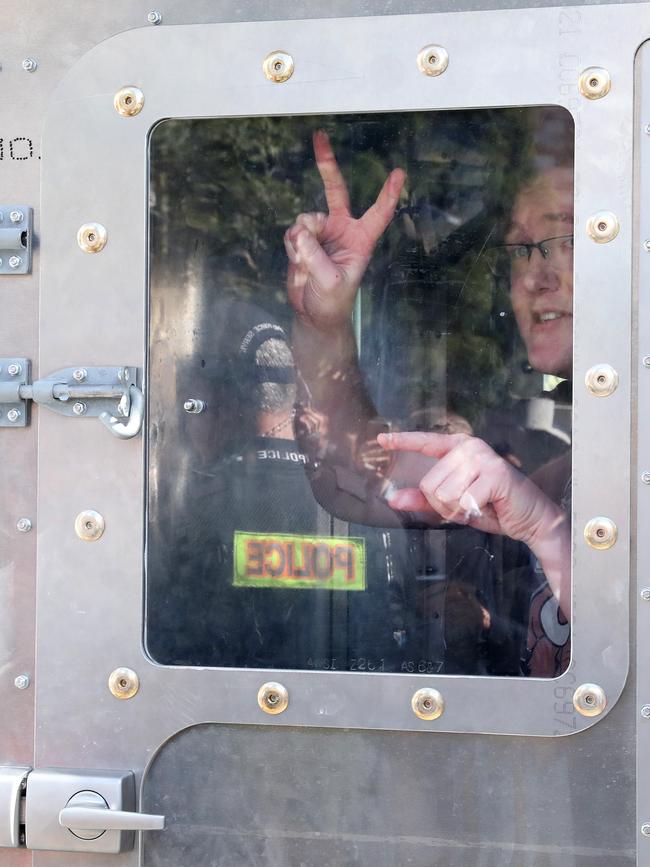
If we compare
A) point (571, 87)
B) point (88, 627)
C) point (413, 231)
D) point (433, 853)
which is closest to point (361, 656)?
point (433, 853)

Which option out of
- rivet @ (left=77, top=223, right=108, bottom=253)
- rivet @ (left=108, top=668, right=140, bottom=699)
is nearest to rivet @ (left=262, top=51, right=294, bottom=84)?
rivet @ (left=77, top=223, right=108, bottom=253)

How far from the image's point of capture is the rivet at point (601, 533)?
3.74 ft

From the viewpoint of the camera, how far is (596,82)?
115 centimetres

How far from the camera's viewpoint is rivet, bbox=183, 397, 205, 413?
1246 millimetres

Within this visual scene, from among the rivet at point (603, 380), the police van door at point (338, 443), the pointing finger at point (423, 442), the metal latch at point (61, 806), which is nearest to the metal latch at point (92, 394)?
the police van door at point (338, 443)

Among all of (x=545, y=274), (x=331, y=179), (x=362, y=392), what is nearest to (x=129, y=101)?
(x=331, y=179)

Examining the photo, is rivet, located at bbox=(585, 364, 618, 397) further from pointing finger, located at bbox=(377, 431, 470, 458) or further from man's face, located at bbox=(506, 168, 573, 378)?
pointing finger, located at bbox=(377, 431, 470, 458)

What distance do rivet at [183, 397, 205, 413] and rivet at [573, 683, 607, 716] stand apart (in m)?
0.63

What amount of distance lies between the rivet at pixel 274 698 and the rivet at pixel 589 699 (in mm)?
379

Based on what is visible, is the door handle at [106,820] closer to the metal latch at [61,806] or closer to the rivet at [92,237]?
the metal latch at [61,806]

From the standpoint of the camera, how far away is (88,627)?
4.06 ft

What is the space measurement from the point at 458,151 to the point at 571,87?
0.16 m

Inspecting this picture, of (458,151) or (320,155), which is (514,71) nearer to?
(458,151)

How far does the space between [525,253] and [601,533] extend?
1.25 feet
